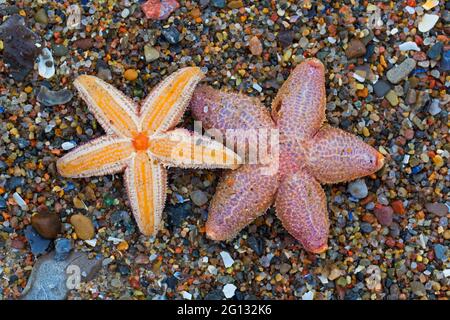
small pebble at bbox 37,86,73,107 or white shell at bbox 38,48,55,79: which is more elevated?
white shell at bbox 38,48,55,79

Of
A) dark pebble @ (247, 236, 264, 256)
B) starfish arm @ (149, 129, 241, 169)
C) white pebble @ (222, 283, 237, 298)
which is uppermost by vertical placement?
starfish arm @ (149, 129, 241, 169)

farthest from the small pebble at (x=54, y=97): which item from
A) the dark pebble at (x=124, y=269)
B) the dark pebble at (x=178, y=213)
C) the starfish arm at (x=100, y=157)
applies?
the dark pebble at (x=124, y=269)

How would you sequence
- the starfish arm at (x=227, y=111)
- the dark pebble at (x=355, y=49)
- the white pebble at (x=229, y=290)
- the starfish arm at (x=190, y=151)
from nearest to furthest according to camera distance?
the starfish arm at (x=190, y=151) → the starfish arm at (x=227, y=111) → the white pebble at (x=229, y=290) → the dark pebble at (x=355, y=49)

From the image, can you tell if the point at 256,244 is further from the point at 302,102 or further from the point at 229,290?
the point at 302,102

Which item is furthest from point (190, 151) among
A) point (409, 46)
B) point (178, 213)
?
point (409, 46)

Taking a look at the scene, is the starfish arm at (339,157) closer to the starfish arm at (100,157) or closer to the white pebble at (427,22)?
the white pebble at (427,22)

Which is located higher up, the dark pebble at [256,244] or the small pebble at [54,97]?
the small pebble at [54,97]

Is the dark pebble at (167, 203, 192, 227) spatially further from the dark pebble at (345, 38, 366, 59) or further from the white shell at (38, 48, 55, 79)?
the dark pebble at (345, 38, 366, 59)

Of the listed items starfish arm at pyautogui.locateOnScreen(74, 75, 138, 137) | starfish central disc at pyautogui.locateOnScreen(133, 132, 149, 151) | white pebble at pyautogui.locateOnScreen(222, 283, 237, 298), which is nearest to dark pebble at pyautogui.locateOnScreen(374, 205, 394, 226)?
white pebble at pyautogui.locateOnScreen(222, 283, 237, 298)

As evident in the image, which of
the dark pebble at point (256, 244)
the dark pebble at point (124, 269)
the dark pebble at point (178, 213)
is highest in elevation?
the dark pebble at point (178, 213)
